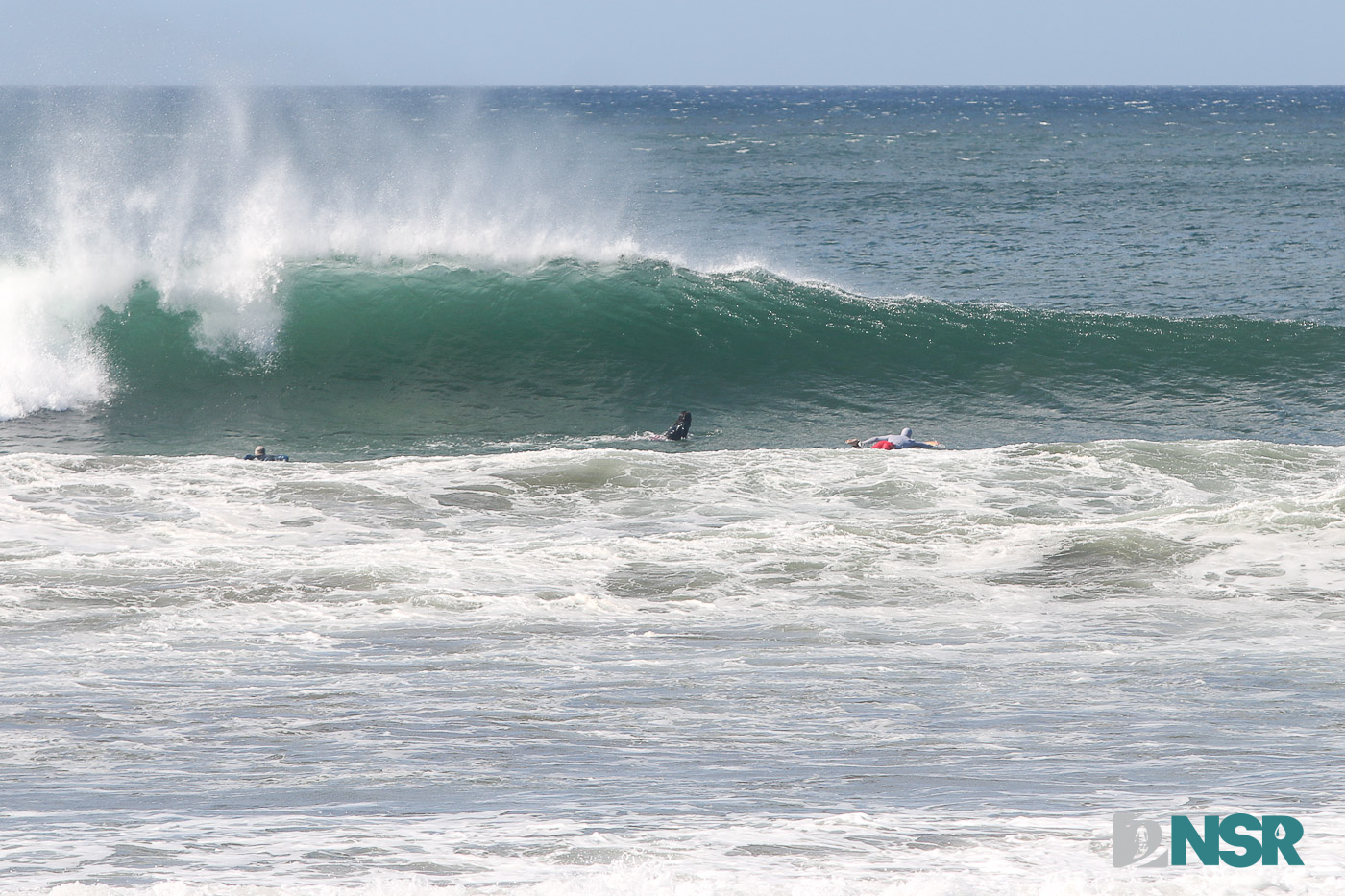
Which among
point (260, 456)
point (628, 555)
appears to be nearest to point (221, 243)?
point (260, 456)

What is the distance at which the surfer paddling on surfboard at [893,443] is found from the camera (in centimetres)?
1588

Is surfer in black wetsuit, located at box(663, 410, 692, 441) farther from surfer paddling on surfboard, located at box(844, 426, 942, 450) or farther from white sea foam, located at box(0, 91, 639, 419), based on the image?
white sea foam, located at box(0, 91, 639, 419)

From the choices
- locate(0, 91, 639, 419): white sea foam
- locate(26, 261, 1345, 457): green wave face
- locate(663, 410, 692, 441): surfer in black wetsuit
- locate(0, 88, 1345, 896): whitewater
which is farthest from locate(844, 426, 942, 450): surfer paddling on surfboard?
locate(0, 91, 639, 419): white sea foam

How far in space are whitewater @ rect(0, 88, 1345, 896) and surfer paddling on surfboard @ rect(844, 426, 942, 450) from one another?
2.10ft

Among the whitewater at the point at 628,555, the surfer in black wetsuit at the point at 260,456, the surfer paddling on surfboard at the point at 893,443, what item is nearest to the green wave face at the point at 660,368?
the whitewater at the point at 628,555

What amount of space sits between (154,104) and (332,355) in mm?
146275

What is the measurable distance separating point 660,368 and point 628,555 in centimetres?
965

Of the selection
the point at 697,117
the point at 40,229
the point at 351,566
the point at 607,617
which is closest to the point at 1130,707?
the point at 607,617

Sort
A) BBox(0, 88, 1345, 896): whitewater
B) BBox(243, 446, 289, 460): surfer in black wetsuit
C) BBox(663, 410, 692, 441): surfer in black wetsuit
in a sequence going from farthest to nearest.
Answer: BBox(663, 410, 692, 441): surfer in black wetsuit < BBox(243, 446, 289, 460): surfer in black wetsuit < BBox(0, 88, 1345, 896): whitewater

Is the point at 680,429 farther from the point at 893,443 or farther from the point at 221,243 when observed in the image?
the point at 221,243

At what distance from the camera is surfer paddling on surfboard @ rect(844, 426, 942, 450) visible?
52.1ft

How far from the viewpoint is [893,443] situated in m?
15.9

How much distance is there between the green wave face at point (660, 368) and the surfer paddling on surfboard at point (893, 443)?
1.18 metres

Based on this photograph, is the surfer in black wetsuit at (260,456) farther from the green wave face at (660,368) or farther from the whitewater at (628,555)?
the green wave face at (660,368)
